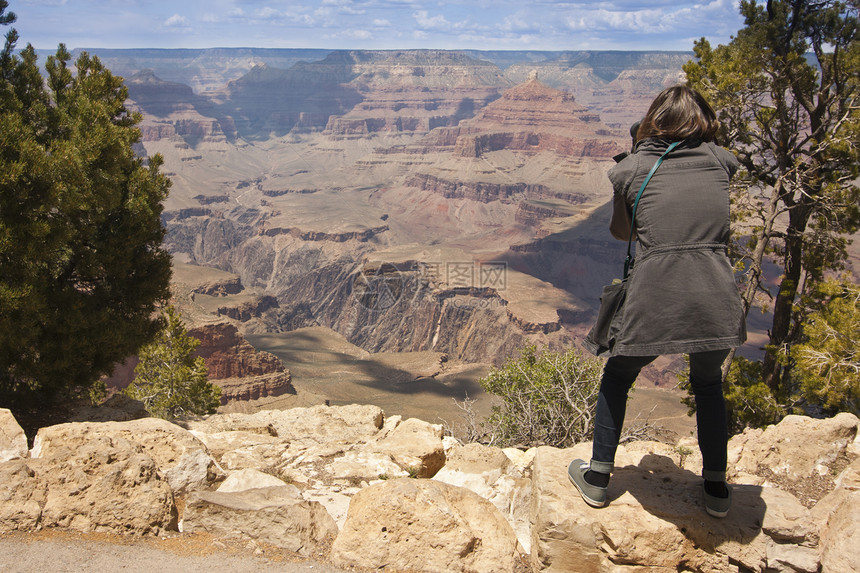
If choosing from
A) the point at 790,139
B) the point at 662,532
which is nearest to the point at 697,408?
the point at 662,532

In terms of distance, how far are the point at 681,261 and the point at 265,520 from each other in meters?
3.73

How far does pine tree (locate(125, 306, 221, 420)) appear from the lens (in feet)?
62.1

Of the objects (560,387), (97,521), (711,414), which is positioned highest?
(711,414)

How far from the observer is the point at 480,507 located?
509 centimetres

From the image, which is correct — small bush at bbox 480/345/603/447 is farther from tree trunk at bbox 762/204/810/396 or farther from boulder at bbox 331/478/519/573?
boulder at bbox 331/478/519/573

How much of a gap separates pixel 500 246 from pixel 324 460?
471 ft

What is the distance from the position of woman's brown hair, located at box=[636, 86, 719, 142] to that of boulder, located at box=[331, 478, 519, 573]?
3216mm

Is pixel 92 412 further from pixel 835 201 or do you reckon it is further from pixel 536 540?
pixel 835 201

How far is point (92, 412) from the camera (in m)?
9.81

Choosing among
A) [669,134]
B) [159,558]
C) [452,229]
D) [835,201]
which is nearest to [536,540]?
[159,558]

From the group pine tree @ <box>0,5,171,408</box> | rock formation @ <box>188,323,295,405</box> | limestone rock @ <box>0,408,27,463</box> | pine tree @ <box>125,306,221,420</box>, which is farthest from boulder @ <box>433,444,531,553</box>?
rock formation @ <box>188,323,295,405</box>

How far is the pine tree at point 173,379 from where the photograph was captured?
745 inches

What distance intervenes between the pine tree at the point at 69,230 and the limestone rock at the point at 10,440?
8.17ft

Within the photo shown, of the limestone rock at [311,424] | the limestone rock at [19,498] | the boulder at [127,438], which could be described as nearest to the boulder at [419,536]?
the limestone rock at [19,498]
